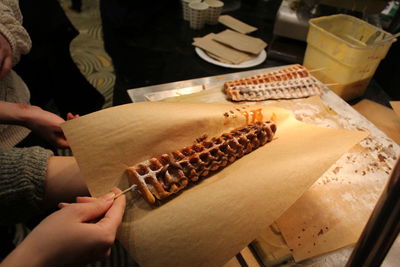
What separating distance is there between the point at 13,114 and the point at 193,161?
0.78 meters

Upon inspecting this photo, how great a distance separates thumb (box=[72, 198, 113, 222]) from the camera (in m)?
0.74

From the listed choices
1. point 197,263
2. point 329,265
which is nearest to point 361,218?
point 329,265

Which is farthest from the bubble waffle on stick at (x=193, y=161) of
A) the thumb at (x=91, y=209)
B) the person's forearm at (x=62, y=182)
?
the person's forearm at (x=62, y=182)

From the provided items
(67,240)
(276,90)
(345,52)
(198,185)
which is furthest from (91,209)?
(345,52)

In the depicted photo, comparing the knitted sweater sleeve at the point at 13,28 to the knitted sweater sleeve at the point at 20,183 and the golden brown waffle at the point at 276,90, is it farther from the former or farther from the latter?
the golden brown waffle at the point at 276,90

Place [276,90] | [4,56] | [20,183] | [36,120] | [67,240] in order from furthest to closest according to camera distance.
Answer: [276,90] < [4,56] < [36,120] < [20,183] < [67,240]

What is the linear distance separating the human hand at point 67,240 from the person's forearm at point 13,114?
0.58 metres

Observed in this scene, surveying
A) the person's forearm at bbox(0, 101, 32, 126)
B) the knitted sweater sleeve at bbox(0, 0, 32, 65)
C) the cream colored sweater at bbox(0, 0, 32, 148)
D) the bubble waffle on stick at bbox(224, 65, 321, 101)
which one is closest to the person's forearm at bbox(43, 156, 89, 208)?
the person's forearm at bbox(0, 101, 32, 126)

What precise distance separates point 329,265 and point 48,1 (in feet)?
7.56

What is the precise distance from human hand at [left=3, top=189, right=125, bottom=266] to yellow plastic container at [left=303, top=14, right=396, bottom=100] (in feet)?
5.29

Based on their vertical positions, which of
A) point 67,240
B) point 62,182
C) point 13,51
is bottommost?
point 62,182

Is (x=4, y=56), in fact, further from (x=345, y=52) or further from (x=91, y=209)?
(x=345, y=52)

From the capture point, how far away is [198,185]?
103 centimetres

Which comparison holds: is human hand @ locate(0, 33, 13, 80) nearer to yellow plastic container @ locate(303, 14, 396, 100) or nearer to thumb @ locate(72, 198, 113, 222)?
thumb @ locate(72, 198, 113, 222)
